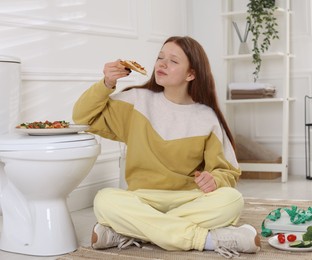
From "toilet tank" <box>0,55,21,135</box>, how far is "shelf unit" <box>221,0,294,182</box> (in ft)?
5.97

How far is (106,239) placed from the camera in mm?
1979

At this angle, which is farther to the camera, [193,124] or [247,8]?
[247,8]

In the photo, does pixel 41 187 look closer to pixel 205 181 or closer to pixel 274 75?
pixel 205 181

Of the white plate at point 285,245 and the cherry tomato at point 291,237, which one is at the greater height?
the cherry tomato at point 291,237

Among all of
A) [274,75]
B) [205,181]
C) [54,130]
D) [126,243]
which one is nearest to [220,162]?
[205,181]

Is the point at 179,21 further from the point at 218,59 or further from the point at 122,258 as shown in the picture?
the point at 122,258

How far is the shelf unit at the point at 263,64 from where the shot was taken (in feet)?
12.4

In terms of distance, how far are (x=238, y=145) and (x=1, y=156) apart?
2.28 metres

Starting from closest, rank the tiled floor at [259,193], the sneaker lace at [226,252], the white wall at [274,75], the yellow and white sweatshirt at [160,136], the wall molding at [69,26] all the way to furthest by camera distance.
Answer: the sneaker lace at [226,252] → the yellow and white sweatshirt at [160,136] → the tiled floor at [259,193] → the wall molding at [69,26] → the white wall at [274,75]

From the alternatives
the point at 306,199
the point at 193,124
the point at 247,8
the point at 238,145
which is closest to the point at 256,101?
the point at 238,145

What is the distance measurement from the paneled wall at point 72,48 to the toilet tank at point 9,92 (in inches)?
6.6

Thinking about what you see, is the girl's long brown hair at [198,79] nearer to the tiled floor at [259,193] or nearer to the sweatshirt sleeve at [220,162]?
the sweatshirt sleeve at [220,162]

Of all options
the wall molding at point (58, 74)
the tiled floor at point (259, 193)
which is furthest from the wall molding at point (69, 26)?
the tiled floor at point (259, 193)

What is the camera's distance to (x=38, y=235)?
2057 mm
